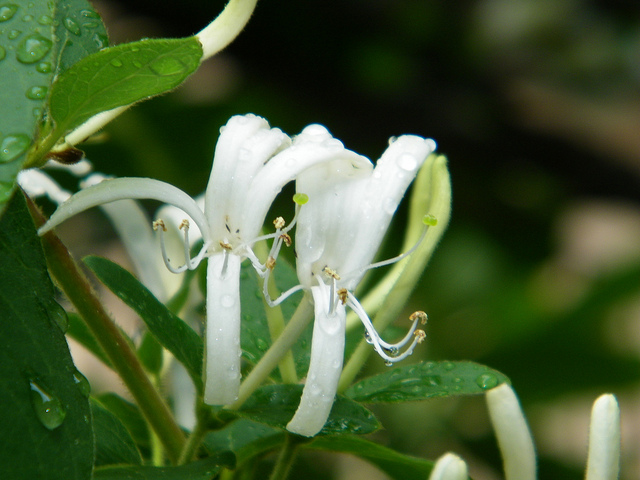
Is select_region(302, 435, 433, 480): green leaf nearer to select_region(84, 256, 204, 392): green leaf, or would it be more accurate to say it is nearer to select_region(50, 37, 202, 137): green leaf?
select_region(84, 256, 204, 392): green leaf

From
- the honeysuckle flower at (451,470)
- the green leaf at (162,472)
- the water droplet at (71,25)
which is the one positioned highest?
the water droplet at (71,25)

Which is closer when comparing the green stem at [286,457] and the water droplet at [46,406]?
the water droplet at [46,406]

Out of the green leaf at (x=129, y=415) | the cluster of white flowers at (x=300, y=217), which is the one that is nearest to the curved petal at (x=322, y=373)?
the cluster of white flowers at (x=300, y=217)

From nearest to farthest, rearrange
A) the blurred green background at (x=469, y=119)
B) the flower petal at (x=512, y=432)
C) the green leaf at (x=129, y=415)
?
1. the flower petal at (x=512, y=432)
2. the green leaf at (x=129, y=415)
3. the blurred green background at (x=469, y=119)

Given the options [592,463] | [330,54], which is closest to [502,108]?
[330,54]

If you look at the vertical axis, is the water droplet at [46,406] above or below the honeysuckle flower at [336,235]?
below

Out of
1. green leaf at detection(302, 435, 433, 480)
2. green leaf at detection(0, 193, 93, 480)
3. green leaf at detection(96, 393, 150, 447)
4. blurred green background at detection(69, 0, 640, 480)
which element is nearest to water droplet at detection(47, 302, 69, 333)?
green leaf at detection(0, 193, 93, 480)

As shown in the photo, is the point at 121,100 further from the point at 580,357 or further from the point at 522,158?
the point at 522,158

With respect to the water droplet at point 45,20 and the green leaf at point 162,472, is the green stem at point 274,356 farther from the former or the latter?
the water droplet at point 45,20
